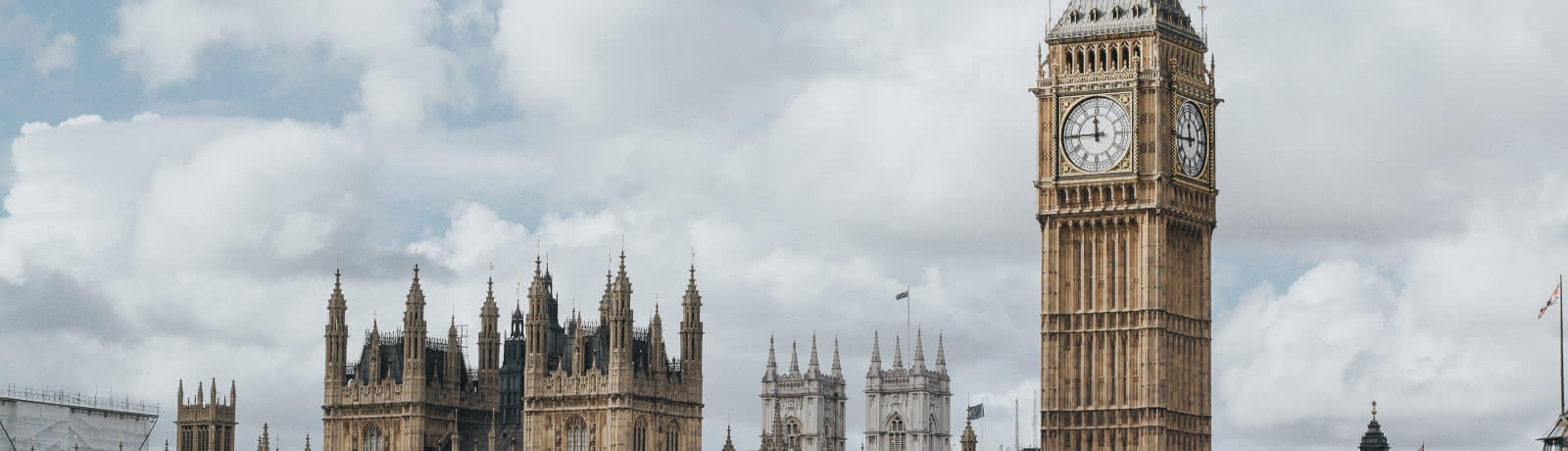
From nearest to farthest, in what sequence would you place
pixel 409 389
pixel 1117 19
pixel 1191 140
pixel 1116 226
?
1. pixel 1116 226
2. pixel 1117 19
3. pixel 1191 140
4. pixel 409 389

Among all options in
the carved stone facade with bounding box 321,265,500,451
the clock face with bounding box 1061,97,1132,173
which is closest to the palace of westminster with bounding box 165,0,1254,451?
the clock face with bounding box 1061,97,1132,173

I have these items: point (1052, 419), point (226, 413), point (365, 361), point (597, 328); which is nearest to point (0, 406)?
point (226, 413)

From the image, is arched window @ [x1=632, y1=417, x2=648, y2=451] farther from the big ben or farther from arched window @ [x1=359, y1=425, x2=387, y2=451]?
the big ben

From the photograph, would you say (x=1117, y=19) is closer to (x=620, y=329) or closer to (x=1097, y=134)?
(x=1097, y=134)

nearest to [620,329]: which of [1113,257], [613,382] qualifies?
[613,382]

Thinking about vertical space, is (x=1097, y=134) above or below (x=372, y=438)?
above

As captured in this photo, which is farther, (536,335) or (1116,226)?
(536,335)

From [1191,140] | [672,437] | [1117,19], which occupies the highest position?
[1117,19]

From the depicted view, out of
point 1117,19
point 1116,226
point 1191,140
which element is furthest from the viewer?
point 1191,140

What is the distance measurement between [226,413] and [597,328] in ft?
99.1

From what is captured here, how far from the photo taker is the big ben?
12656cm

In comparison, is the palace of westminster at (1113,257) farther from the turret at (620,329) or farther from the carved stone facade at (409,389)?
the carved stone facade at (409,389)

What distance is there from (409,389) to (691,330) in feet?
54.3

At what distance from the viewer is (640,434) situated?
138 m
